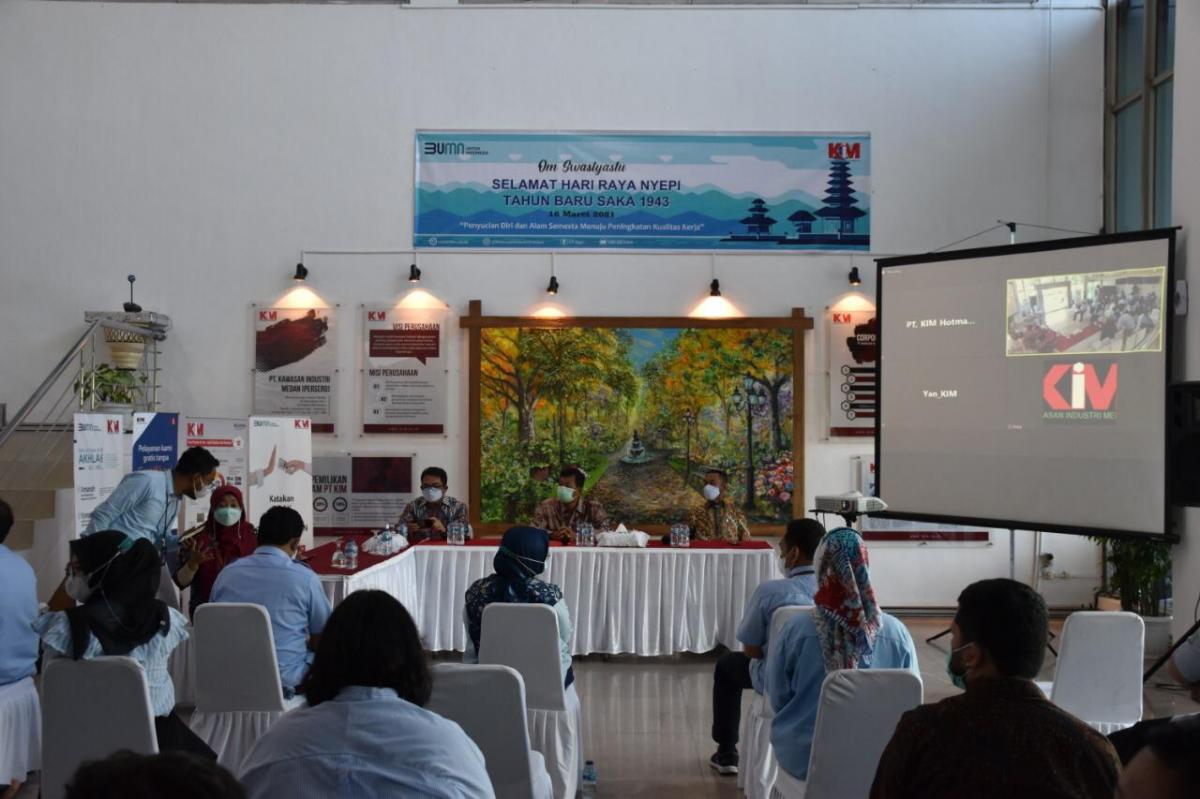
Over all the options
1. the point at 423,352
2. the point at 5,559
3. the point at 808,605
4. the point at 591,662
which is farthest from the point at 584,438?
the point at 5,559

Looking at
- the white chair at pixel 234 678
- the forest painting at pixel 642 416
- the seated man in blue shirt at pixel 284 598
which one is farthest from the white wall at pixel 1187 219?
the white chair at pixel 234 678

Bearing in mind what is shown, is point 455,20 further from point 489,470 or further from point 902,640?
point 902,640

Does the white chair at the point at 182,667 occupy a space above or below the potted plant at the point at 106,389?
below

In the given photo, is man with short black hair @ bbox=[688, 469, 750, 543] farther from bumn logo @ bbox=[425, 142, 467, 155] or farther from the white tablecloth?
bumn logo @ bbox=[425, 142, 467, 155]

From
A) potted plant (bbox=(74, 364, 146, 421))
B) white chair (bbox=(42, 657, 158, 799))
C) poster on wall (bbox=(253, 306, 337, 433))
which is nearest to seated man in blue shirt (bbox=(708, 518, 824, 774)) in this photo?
white chair (bbox=(42, 657, 158, 799))

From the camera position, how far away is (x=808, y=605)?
4238 mm

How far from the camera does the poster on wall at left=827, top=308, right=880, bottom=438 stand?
344 inches

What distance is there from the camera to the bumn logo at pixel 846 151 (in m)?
8.84

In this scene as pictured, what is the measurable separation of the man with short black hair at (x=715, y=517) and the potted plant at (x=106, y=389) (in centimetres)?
435

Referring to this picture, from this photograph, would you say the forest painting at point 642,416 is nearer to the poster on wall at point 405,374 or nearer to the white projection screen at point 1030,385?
the poster on wall at point 405,374

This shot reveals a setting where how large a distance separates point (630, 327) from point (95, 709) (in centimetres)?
618

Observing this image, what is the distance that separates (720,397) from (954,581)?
8.05 feet

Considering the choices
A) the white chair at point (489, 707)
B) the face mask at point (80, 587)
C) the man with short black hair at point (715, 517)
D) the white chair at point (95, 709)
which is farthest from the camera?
the man with short black hair at point (715, 517)

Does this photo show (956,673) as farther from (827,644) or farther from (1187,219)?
(1187,219)
